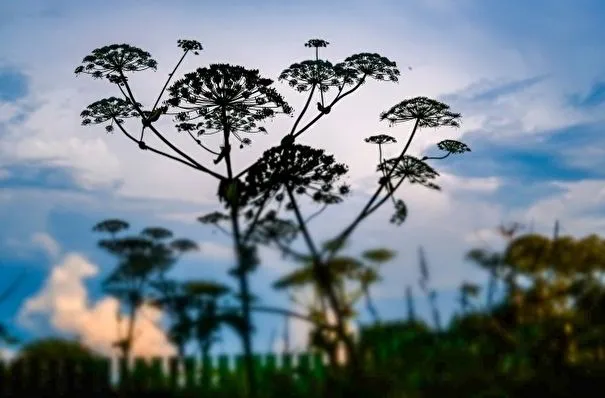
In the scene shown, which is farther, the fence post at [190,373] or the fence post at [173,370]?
the fence post at [173,370]

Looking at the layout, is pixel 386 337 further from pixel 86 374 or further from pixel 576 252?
pixel 576 252

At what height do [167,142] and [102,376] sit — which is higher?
[167,142]

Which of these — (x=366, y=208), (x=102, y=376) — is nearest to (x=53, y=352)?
(x=102, y=376)

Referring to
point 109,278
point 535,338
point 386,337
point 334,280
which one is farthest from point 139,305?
point 535,338

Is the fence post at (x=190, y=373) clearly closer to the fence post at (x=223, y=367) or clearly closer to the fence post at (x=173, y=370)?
the fence post at (x=173, y=370)

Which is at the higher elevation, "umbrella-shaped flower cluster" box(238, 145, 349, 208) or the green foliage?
"umbrella-shaped flower cluster" box(238, 145, 349, 208)

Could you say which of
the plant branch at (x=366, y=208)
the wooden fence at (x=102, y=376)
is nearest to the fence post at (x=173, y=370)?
the wooden fence at (x=102, y=376)

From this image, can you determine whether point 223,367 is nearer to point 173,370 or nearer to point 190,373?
point 190,373

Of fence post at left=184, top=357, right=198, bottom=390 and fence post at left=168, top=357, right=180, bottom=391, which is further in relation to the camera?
fence post at left=168, top=357, right=180, bottom=391

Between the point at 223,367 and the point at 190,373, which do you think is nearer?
the point at 223,367

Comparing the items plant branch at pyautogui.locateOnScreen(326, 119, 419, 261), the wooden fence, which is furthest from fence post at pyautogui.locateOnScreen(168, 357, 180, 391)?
plant branch at pyautogui.locateOnScreen(326, 119, 419, 261)

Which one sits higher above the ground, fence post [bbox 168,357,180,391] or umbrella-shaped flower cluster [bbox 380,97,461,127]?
umbrella-shaped flower cluster [bbox 380,97,461,127]

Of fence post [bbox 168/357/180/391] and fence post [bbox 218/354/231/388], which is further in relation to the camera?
fence post [bbox 168/357/180/391]

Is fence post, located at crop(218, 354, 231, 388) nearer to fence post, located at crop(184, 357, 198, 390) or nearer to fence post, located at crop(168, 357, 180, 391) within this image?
fence post, located at crop(184, 357, 198, 390)
